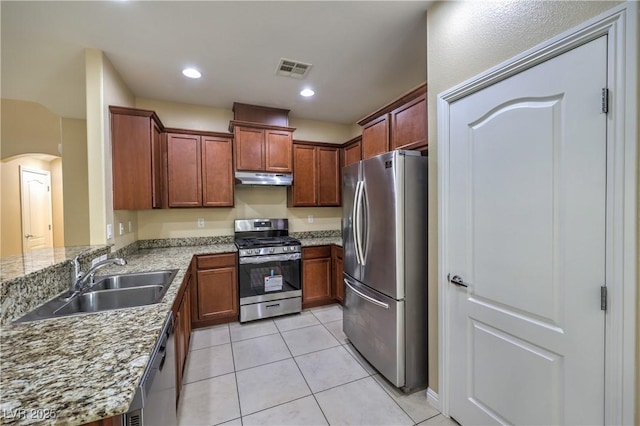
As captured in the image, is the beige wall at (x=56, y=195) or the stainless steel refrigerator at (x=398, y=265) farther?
the beige wall at (x=56, y=195)

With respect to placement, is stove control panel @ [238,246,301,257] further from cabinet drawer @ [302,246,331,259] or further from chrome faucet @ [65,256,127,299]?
chrome faucet @ [65,256,127,299]

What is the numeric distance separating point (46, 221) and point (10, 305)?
5.89 m

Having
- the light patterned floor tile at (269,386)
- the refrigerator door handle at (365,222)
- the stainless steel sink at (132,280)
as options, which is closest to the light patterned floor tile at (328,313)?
the light patterned floor tile at (269,386)

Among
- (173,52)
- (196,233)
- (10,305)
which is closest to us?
(10,305)

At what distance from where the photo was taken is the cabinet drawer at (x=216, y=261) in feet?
10.1

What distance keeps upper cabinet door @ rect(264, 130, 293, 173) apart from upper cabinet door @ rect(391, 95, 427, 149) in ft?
5.26

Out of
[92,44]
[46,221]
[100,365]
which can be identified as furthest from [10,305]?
[46,221]

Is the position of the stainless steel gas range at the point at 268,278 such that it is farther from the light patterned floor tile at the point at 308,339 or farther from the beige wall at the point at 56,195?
the beige wall at the point at 56,195

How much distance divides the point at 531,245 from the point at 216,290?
3002 millimetres

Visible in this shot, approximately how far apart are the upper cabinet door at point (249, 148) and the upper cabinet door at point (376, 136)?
4.59 feet

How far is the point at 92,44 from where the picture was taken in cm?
219

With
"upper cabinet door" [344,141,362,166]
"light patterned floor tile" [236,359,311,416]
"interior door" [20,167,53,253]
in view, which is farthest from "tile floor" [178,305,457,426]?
"interior door" [20,167,53,253]

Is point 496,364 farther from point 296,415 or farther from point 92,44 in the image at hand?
point 92,44

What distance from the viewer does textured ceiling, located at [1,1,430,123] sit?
6.07 feet
